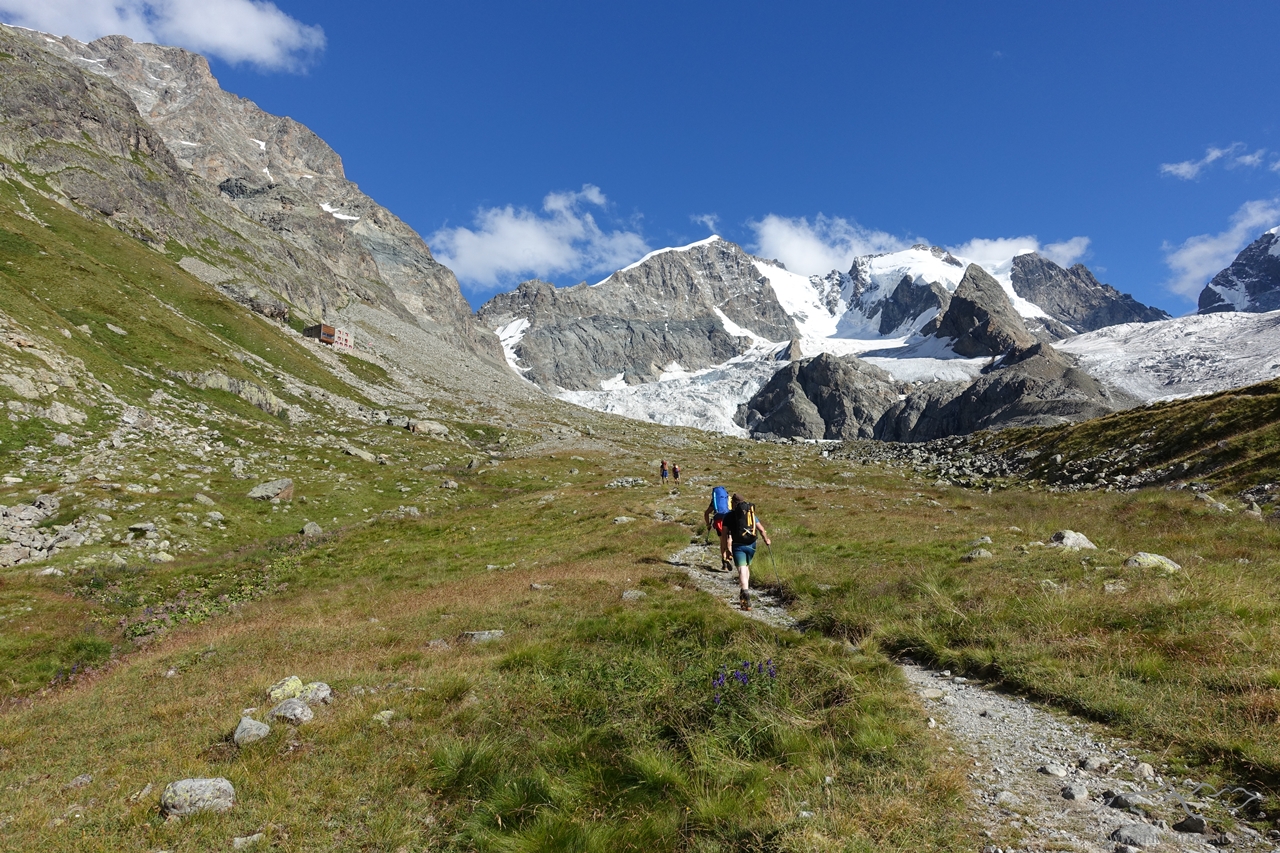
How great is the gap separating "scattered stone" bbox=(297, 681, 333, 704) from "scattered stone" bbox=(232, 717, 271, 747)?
1068mm

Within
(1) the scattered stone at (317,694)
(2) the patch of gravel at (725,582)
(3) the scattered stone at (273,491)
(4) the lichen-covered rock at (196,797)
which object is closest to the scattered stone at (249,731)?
(1) the scattered stone at (317,694)

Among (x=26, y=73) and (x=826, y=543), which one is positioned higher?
(x=26, y=73)

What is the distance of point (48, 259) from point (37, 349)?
31267 mm

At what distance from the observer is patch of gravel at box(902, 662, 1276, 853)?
4.78 meters

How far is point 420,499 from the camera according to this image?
3984 cm

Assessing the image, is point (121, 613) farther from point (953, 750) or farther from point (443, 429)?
point (443, 429)

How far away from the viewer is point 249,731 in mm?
7793

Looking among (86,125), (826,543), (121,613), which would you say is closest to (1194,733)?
(826,543)

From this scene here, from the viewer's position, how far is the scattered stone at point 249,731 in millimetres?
7668

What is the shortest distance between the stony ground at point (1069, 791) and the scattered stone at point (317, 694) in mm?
9335

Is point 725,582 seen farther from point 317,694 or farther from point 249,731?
point 249,731

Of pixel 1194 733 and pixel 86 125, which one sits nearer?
pixel 1194 733

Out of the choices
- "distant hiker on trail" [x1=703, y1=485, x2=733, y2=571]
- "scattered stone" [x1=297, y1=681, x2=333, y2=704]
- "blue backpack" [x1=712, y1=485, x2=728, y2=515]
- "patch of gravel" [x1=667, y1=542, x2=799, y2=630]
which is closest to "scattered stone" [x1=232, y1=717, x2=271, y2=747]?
"scattered stone" [x1=297, y1=681, x2=333, y2=704]

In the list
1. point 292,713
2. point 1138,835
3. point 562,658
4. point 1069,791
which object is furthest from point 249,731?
point 1138,835
